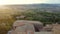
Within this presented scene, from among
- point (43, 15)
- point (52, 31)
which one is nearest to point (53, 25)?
point (52, 31)

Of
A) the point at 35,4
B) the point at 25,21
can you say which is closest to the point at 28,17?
the point at 25,21

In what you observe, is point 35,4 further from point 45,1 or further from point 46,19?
point 46,19

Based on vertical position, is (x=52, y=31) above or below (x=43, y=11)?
below

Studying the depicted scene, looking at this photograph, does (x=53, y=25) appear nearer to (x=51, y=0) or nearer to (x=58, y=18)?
(x=58, y=18)

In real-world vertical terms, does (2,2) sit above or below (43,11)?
above

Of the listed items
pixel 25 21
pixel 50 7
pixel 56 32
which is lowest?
pixel 56 32

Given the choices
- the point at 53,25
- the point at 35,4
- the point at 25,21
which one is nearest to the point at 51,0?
the point at 35,4

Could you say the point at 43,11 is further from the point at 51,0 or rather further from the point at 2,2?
the point at 2,2
